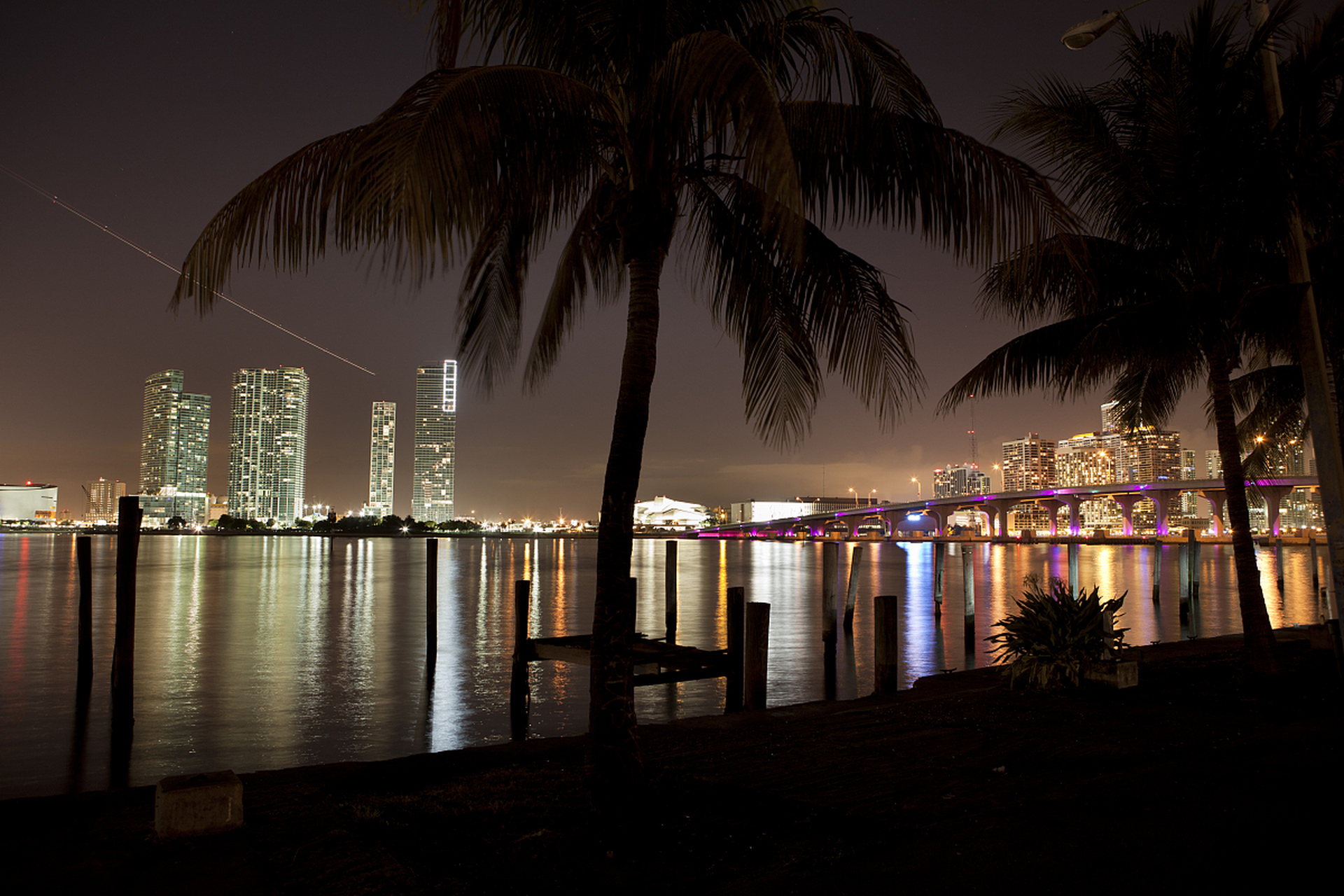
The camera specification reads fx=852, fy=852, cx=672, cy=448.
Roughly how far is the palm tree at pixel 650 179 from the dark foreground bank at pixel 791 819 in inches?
36.1

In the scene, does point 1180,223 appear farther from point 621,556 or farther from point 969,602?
point 969,602

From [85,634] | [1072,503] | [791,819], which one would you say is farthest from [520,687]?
[1072,503]

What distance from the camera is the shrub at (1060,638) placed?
9664 mm

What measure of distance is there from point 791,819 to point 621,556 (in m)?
1.97

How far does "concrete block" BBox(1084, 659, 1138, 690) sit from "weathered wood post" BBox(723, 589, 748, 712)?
4.88m

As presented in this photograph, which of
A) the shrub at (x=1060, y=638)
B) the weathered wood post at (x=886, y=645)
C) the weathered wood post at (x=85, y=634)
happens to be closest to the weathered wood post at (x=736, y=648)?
the weathered wood post at (x=886, y=645)

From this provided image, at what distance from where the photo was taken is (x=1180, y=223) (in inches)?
375

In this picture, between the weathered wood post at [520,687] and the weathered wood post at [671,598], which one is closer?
the weathered wood post at [520,687]

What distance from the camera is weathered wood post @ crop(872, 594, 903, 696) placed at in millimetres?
12000

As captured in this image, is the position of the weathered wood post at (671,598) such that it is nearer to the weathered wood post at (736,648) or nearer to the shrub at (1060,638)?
the weathered wood post at (736,648)

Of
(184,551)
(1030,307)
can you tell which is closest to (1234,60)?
(1030,307)

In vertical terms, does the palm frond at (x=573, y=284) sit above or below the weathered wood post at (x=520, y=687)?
above

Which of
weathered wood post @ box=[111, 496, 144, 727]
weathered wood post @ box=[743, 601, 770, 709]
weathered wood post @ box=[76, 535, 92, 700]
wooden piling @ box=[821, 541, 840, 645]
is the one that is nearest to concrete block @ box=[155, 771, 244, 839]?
weathered wood post @ box=[743, 601, 770, 709]

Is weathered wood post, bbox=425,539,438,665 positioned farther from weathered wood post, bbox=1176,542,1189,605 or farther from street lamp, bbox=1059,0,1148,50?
weathered wood post, bbox=1176,542,1189,605
